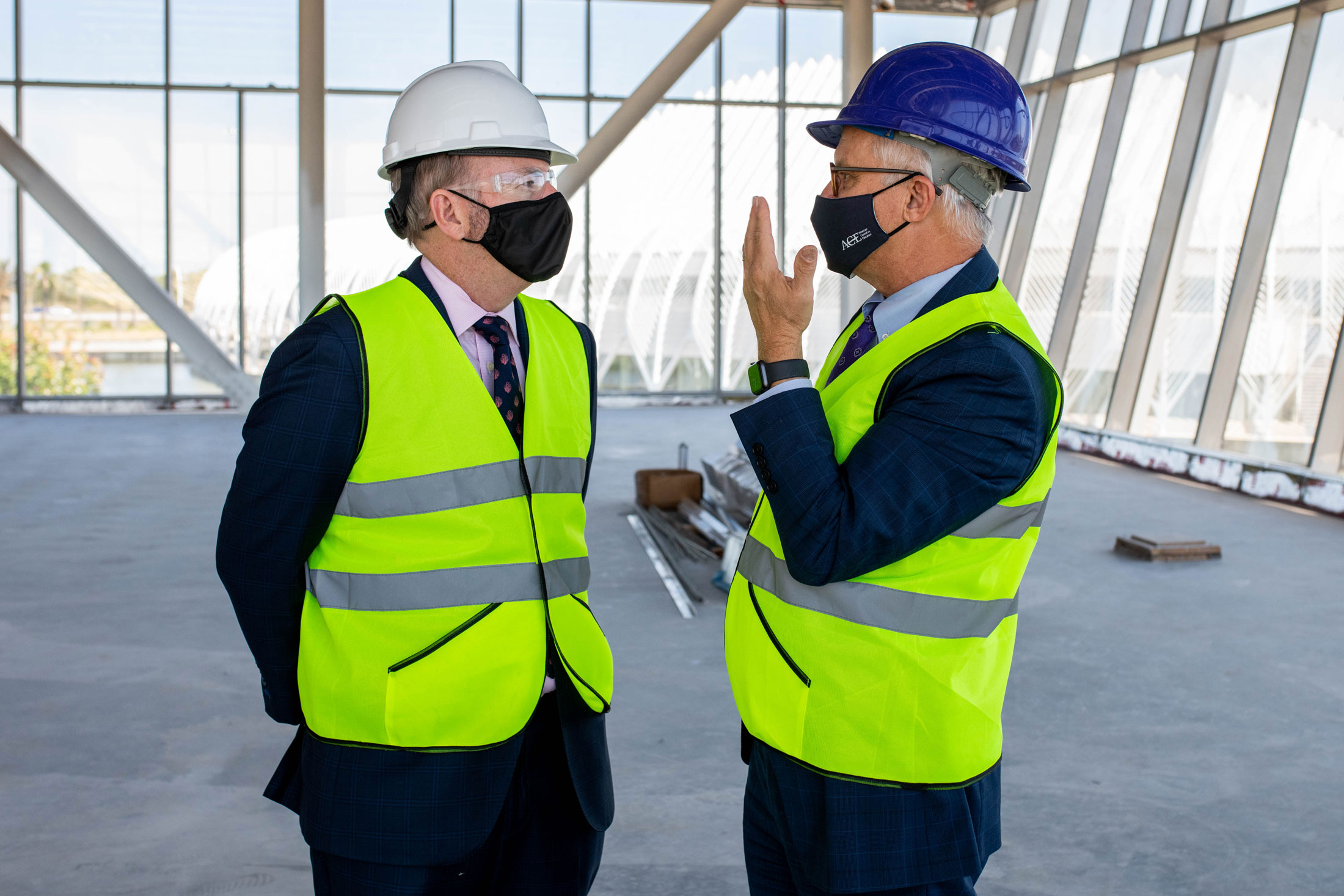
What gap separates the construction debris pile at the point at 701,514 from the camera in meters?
6.76

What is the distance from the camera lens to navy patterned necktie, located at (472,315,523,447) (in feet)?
6.61

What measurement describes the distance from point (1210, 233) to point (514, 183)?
11592 mm

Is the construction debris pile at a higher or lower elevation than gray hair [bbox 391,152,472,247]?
lower

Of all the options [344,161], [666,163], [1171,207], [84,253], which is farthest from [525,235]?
[666,163]

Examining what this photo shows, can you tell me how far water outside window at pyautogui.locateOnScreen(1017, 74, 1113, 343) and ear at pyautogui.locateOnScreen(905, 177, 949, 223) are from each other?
13.1 m

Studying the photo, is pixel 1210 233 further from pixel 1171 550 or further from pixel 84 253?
pixel 84 253

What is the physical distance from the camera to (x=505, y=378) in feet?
6.68

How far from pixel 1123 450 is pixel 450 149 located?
37.7 feet

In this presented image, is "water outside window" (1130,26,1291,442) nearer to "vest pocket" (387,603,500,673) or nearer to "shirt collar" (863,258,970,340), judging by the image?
"shirt collar" (863,258,970,340)

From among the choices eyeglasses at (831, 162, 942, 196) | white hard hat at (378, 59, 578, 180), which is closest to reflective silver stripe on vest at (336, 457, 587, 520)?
white hard hat at (378, 59, 578, 180)

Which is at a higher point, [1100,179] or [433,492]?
[1100,179]

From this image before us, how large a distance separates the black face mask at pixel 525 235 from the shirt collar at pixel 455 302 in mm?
89

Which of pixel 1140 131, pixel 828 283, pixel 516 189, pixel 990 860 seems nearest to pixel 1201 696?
pixel 990 860

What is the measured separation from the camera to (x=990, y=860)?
11.3 ft
